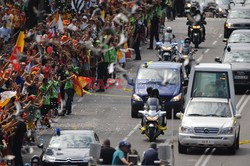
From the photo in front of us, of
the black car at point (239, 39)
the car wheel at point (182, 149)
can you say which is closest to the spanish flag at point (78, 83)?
the car wheel at point (182, 149)

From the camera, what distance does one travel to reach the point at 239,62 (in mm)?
46750

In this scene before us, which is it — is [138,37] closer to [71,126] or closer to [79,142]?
[71,126]

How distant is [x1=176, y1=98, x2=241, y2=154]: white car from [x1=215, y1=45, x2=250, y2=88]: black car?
1132 cm

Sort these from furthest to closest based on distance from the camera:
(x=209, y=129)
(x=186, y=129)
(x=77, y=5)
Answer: (x=77, y=5)
(x=186, y=129)
(x=209, y=129)

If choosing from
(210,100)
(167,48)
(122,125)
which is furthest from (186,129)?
(167,48)

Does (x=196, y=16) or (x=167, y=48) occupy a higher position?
(x=196, y=16)

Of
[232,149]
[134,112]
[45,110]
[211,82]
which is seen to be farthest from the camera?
[134,112]

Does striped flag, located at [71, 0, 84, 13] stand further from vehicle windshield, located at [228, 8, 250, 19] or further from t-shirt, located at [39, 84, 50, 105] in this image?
vehicle windshield, located at [228, 8, 250, 19]

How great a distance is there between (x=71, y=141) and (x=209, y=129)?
4.65m

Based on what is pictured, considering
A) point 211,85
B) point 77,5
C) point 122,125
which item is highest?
point 77,5

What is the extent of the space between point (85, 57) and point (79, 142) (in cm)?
993

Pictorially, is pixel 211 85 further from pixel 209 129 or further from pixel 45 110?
pixel 45 110

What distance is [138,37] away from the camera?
52.4 metres

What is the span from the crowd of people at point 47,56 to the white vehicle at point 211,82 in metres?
2.70
